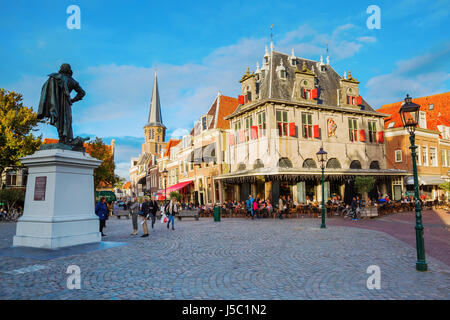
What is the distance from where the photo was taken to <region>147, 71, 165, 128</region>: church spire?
8577cm

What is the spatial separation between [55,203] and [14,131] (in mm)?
23136

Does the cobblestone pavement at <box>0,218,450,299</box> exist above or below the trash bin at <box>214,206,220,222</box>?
below

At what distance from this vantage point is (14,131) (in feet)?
88.1

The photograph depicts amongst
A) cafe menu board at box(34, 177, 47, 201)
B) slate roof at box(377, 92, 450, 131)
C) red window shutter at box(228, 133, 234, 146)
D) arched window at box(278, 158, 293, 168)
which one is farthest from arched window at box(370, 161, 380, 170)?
cafe menu board at box(34, 177, 47, 201)

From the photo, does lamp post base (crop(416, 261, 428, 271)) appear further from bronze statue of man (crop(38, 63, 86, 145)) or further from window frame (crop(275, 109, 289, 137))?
window frame (crop(275, 109, 289, 137))

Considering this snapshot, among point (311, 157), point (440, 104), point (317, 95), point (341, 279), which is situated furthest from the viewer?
point (440, 104)

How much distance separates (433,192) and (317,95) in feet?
60.3

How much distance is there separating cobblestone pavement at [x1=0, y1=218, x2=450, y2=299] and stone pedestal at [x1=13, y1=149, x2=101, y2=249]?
1.17m

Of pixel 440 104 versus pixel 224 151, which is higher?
pixel 440 104

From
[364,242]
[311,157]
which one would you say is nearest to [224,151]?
[311,157]

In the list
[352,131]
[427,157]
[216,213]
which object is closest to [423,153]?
[427,157]

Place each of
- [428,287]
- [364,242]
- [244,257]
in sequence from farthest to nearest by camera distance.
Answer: [364,242] < [244,257] < [428,287]
